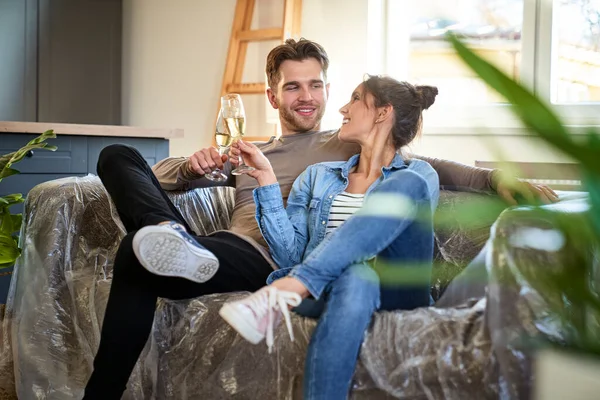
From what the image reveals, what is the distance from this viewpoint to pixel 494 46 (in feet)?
11.0

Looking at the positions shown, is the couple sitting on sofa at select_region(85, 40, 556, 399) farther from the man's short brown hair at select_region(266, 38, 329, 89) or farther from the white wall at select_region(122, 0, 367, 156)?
the white wall at select_region(122, 0, 367, 156)

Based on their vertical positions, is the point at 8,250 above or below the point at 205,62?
below

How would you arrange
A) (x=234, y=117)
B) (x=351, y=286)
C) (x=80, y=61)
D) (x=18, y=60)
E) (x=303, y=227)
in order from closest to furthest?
(x=351, y=286)
(x=234, y=117)
(x=303, y=227)
(x=18, y=60)
(x=80, y=61)

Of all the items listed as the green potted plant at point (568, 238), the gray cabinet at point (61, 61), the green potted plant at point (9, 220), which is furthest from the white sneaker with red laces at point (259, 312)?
the gray cabinet at point (61, 61)

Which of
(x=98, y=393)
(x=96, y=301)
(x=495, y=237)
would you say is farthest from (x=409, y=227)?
(x=96, y=301)

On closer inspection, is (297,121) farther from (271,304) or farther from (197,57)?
(197,57)

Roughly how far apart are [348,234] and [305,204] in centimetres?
45

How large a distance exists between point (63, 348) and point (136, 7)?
274cm

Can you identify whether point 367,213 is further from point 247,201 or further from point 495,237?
point 247,201

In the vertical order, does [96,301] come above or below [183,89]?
below

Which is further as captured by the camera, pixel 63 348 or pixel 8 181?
pixel 8 181

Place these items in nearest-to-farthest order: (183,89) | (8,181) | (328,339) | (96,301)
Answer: (328,339) < (96,301) < (8,181) < (183,89)

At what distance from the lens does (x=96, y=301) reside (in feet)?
5.42

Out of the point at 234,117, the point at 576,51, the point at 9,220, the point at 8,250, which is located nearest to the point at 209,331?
the point at 234,117
